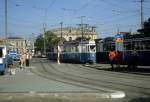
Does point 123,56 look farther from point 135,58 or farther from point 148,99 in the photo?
point 148,99

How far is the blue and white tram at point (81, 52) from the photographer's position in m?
48.1

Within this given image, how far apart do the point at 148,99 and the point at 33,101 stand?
12.9ft

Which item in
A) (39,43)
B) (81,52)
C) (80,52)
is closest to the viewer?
(81,52)

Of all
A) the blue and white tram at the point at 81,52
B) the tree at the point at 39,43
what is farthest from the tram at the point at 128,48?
the tree at the point at 39,43

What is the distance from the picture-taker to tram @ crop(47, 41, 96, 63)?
48.2 metres

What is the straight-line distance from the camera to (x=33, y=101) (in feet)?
42.9

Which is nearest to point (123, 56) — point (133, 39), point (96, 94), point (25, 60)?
point (133, 39)

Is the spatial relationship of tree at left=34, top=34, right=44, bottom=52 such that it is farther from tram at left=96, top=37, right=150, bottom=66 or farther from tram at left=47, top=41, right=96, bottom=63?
tram at left=96, top=37, right=150, bottom=66

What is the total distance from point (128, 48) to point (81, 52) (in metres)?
9.96

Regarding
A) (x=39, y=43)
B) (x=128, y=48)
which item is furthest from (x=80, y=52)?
(x=39, y=43)

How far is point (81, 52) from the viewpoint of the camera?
163 feet

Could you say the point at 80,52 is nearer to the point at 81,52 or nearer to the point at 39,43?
the point at 81,52

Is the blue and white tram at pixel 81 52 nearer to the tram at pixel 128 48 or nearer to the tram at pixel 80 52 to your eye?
the tram at pixel 80 52

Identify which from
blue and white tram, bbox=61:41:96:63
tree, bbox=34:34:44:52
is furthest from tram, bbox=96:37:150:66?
tree, bbox=34:34:44:52
